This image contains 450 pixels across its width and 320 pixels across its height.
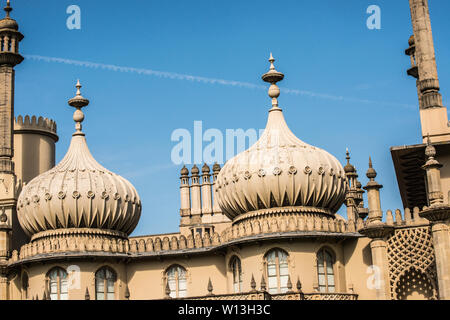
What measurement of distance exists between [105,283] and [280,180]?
858 cm

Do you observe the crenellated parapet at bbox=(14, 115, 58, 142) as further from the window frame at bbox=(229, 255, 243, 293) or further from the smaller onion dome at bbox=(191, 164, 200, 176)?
the window frame at bbox=(229, 255, 243, 293)

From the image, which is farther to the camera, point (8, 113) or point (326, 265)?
point (8, 113)

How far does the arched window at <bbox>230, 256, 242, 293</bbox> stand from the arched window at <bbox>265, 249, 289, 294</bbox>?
1447 mm

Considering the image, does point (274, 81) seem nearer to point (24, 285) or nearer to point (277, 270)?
point (277, 270)

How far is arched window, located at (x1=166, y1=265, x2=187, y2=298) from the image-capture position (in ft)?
111

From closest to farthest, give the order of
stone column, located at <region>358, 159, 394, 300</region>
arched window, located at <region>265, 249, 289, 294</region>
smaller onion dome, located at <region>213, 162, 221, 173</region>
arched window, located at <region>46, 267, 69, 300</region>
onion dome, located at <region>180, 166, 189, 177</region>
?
stone column, located at <region>358, 159, 394, 300</region> → arched window, located at <region>265, 249, 289, 294</region> → arched window, located at <region>46, 267, 69, 300</region> → smaller onion dome, located at <region>213, 162, 221, 173</region> → onion dome, located at <region>180, 166, 189, 177</region>

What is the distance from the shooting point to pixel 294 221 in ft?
104

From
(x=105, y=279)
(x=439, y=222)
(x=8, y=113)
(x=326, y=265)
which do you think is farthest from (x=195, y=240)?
(x=8, y=113)

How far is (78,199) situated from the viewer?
34.2 meters

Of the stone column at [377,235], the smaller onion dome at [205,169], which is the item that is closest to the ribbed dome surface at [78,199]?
the stone column at [377,235]

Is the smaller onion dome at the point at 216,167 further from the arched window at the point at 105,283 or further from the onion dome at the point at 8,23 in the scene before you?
the arched window at the point at 105,283

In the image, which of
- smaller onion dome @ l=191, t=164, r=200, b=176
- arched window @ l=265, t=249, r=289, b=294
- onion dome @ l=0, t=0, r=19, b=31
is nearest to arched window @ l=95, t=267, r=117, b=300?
arched window @ l=265, t=249, r=289, b=294

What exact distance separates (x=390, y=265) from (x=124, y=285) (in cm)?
1140
